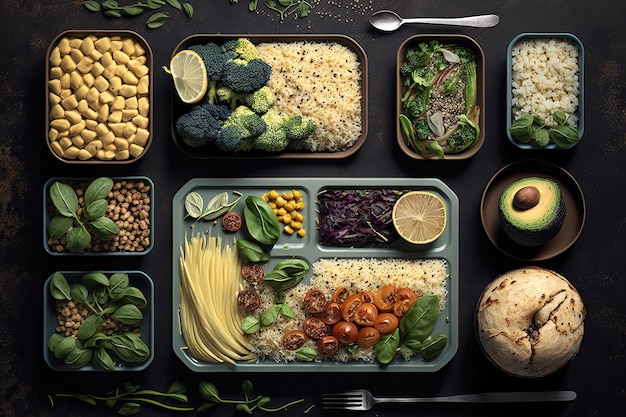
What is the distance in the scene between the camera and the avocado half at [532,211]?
3.99 meters

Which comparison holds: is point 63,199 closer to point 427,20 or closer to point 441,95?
point 441,95

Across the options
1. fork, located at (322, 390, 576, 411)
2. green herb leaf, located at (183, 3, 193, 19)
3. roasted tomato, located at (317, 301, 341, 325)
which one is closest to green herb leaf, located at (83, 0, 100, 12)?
green herb leaf, located at (183, 3, 193, 19)

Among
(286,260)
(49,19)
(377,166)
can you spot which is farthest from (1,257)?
(377,166)

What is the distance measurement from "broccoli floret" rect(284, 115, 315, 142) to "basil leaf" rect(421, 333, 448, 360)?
57.0 inches

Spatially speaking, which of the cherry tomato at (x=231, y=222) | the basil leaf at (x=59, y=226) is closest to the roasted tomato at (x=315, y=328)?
the cherry tomato at (x=231, y=222)

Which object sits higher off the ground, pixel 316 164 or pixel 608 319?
pixel 316 164

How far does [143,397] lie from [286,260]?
1.27 meters

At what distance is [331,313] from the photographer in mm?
4121

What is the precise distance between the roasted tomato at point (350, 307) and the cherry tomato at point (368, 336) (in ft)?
0.34

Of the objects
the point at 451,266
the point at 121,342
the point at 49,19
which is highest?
the point at 49,19

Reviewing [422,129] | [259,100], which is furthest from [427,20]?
[259,100]

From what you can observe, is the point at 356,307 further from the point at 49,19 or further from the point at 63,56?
the point at 49,19

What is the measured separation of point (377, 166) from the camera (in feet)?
14.2

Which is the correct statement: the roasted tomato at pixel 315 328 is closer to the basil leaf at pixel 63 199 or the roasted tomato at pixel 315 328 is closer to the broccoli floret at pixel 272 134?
the broccoli floret at pixel 272 134
